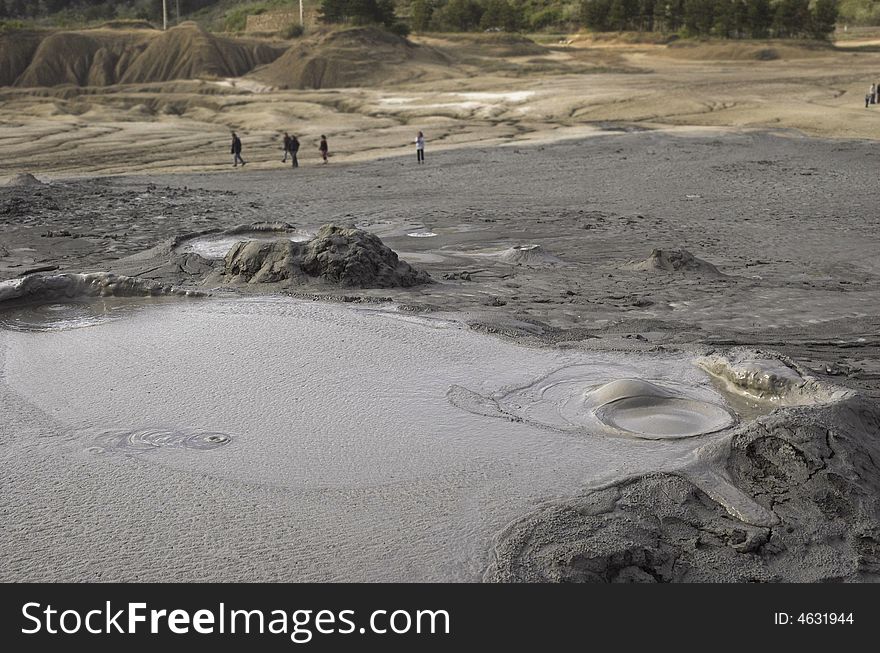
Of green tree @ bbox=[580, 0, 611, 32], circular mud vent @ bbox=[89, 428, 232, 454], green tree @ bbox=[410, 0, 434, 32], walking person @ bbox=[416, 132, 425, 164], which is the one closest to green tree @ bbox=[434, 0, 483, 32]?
green tree @ bbox=[410, 0, 434, 32]

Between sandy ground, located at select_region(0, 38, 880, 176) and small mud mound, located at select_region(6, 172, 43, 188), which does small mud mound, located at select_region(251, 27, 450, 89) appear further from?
small mud mound, located at select_region(6, 172, 43, 188)

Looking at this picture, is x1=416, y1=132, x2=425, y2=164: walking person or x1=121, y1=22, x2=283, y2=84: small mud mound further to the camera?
x1=121, y1=22, x2=283, y2=84: small mud mound

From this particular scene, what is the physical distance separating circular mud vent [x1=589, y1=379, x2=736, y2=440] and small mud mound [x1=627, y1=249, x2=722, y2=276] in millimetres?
4595

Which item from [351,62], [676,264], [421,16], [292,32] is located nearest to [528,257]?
[676,264]

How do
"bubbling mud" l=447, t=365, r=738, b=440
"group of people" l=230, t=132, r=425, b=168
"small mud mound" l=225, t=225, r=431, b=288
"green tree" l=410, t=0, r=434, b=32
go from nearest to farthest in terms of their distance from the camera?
"bubbling mud" l=447, t=365, r=738, b=440 → "small mud mound" l=225, t=225, r=431, b=288 → "group of people" l=230, t=132, r=425, b=168 → "green tree" l=410, t=0, r=434, b=32

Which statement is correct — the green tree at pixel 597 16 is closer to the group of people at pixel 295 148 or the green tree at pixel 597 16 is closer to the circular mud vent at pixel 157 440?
the group of people at pixel 295 148

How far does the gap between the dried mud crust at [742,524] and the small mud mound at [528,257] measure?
668 centimetres

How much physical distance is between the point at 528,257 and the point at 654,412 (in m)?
6.10

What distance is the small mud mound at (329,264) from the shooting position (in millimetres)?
11094

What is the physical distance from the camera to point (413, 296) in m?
10.7

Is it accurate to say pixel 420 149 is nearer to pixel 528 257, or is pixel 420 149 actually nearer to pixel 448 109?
pixel 528 257

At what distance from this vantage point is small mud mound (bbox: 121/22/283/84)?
51.9 metres
